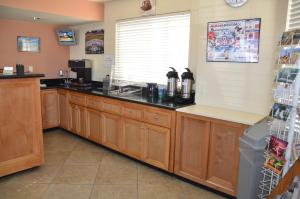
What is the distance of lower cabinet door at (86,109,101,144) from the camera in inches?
149

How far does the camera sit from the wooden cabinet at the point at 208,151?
241cm

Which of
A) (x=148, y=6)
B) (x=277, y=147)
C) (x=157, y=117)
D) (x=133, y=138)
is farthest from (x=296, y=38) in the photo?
(x=148, y=6)

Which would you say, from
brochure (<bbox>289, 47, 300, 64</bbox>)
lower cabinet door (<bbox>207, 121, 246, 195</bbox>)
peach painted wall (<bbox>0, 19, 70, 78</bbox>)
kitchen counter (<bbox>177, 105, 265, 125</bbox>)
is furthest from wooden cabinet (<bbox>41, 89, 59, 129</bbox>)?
brochure (<bbox>289, 47, 300, 64</bbox>)

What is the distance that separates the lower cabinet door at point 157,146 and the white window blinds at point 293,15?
1649mm

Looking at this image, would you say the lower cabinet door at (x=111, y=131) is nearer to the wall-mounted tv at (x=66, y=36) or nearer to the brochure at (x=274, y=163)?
the wall-mounted tv at (x=66, y=36)

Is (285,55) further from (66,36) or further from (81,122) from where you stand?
(66,36)

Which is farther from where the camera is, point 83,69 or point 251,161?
point 83,69

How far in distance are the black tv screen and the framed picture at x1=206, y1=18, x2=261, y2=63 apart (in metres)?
3.07

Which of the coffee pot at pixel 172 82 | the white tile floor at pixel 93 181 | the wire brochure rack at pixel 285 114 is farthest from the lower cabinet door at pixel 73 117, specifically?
the wire brochure rack at pixel 285 114

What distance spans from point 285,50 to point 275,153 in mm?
626

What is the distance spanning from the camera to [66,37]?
4836 mm

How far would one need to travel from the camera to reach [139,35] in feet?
12.7

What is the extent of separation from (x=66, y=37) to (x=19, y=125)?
2572mm

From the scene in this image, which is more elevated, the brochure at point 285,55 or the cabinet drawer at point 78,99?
the brochure at point 285,55
